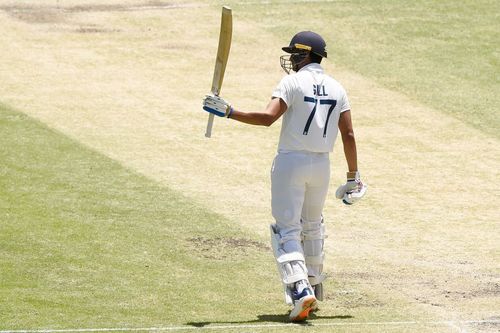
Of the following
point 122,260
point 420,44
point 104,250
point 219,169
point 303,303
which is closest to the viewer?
point 303,303

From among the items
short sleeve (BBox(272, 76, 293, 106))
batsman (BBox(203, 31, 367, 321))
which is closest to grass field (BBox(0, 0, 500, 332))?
batsman (BBox(203, 31, 367, 321))

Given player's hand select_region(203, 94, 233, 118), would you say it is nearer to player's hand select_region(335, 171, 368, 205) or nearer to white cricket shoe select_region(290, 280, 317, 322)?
player's hand select_region(335, 171, 368, 205)

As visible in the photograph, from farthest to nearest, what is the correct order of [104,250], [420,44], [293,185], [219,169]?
1. [420,44]
2. [219,169]
3. [104,250]
4. [293,185]

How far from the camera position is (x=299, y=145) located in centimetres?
1082

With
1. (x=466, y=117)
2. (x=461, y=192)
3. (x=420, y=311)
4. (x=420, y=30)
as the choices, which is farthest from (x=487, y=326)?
(x=420, y=30)

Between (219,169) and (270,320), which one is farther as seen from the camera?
(219,169)

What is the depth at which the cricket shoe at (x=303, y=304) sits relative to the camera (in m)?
10.5

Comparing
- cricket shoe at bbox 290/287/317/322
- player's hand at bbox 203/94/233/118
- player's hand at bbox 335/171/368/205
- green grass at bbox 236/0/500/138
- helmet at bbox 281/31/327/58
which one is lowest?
green grass at bbox 236/0/500/138

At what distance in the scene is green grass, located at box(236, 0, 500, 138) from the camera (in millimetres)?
21078

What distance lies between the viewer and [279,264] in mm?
10844

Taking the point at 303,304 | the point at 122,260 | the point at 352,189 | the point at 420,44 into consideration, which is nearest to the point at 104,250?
the point at 122,260

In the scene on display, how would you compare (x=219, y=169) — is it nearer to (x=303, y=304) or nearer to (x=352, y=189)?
(x=352, y=189)

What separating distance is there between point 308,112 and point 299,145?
1.03 ft

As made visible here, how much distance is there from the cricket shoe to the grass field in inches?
5.3
